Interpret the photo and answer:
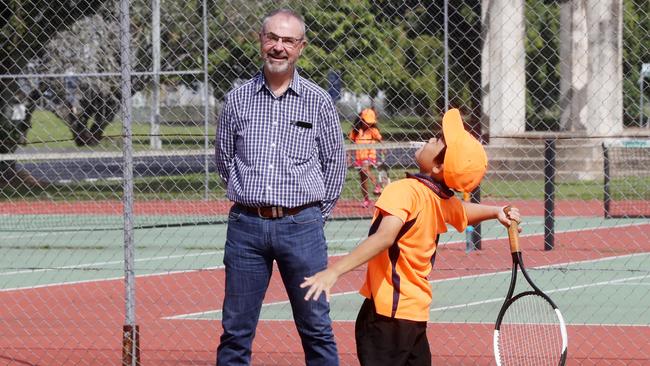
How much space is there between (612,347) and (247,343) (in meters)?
3.49

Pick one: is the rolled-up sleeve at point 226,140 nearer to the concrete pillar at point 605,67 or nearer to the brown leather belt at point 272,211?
the brown leather belt at point 272,211

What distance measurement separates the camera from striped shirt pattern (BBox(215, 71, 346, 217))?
19.5ft

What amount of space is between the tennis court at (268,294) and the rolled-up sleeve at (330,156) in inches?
67.9

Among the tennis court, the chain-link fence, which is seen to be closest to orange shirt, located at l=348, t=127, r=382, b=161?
the chain-link fence

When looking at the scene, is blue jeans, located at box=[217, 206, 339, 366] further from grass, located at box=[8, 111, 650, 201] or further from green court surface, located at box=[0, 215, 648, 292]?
grass, located at box=[8, 111, 650, 201]

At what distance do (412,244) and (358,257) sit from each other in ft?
1.32

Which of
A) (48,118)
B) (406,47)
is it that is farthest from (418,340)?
(48,118)

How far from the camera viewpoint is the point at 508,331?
773cm

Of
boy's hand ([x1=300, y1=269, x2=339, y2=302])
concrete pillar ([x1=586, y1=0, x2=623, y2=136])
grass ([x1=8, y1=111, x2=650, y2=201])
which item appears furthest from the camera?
concrete pillar ([x1=586, y1=0, x2=623, y2=136])

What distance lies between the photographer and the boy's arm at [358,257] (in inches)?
198

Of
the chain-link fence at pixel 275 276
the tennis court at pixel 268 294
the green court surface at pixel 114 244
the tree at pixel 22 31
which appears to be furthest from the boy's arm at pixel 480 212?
the tree at pixel 22 31

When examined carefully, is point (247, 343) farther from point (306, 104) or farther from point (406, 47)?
point (406, 47)

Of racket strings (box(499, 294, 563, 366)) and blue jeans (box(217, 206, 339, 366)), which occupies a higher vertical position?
blue jeans (box(217, 206, 339, 366))

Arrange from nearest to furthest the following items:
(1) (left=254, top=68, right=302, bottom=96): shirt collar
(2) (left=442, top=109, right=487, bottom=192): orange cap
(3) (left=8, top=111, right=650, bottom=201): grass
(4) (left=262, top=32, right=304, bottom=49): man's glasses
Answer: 1. (2) (left=442, top=109, right=487, bottom=192): orange cap
2. (4) (left=262, top=32, right=304, bottom=49): man's glasses
3. (1) (left=254, top=68, right=302, bottom=96): shirt collar
4. (3) (left=8, top=111, right=650, bottom=201): grass
